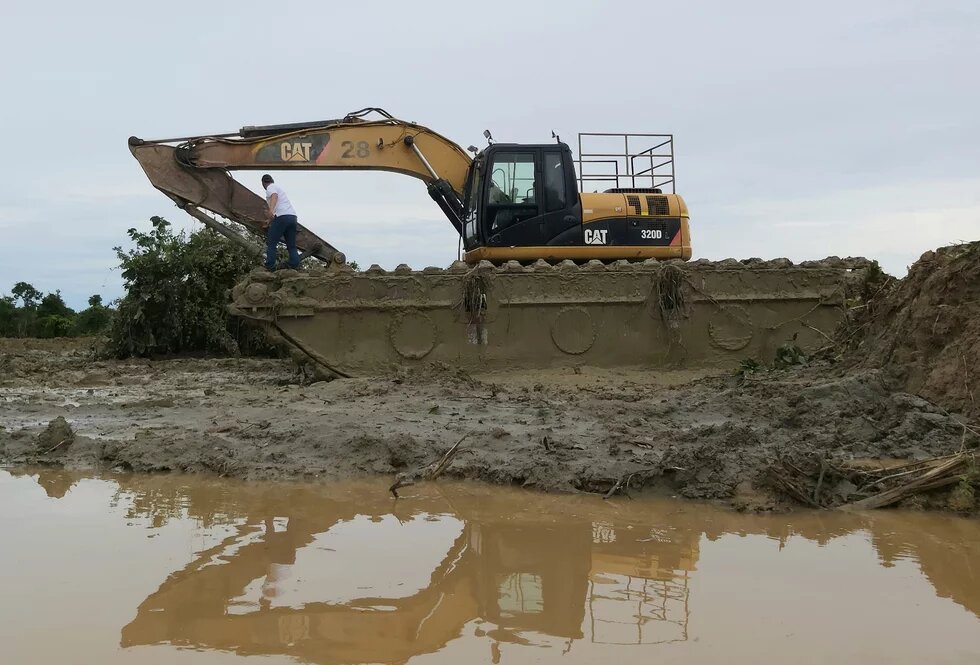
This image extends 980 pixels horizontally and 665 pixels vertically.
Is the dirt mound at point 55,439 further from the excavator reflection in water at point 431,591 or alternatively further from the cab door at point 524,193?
the cab door at point 524,193

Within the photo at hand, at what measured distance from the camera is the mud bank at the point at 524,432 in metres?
4.81

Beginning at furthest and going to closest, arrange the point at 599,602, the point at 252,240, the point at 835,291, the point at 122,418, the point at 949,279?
the point at 252,240, the point at 835,291, the point at 122,418, the point at 949,279, the point at 599,602

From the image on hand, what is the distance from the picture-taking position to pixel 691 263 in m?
10.5

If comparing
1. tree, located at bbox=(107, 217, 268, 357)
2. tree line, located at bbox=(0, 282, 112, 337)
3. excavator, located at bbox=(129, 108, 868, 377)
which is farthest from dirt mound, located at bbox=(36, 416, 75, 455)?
tree line, located at bbox=(0, 282, 112, 337)

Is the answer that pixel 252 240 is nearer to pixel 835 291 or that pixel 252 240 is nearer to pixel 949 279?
pixel 835 291

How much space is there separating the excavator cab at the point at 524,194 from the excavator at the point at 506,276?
0.02m

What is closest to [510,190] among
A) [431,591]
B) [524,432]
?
[524,432]

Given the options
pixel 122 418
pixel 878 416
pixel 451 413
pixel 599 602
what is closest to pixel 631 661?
pixel 599 602

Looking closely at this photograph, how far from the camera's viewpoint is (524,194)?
10.8 metres

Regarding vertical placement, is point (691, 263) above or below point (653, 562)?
above

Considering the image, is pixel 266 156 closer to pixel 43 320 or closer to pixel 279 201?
pixel 279 201

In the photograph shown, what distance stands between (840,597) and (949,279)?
13.6ft

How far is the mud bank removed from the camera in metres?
4.81

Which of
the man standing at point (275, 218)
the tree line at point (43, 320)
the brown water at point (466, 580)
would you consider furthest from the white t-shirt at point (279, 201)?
the tree line at point (43, 320)
